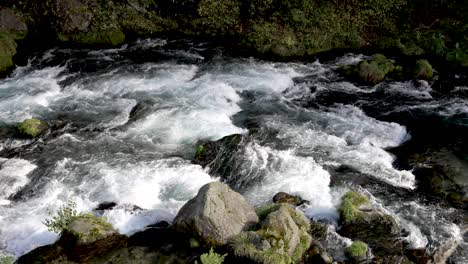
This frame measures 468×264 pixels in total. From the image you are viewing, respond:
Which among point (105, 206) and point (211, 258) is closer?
point (211, 258)

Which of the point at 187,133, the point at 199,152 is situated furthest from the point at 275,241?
the point at 187,133

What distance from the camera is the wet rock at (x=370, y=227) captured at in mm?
11812

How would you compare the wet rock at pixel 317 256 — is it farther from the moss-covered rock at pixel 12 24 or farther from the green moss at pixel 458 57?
the moss-covered rock at pixel 12 24

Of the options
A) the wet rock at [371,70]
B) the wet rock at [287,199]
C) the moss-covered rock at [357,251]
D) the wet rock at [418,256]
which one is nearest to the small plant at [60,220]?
the wet rock at [287,199]

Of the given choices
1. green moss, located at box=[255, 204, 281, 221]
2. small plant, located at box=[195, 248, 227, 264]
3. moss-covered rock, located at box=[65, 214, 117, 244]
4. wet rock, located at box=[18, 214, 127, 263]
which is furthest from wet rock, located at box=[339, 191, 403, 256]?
moss-covered rock, located at box=[65, 214, 117, 244]

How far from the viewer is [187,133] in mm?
16531

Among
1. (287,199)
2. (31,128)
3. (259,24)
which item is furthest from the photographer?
(259,24)

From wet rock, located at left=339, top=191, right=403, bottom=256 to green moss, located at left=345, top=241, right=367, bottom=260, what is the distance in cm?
40

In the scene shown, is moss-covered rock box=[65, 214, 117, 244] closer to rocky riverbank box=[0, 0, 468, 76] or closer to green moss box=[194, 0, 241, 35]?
rocky riverbank box=[0, 0, 468, 76]

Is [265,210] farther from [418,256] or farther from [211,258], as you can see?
[418,256]

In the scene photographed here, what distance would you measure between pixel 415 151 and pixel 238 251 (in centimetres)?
832

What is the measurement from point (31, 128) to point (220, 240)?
8810 mm

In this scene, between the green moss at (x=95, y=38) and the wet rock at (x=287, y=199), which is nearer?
the wet rock at (x=287, y=199)

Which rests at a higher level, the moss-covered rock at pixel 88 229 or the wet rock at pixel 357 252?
the moss-covered rock at pixel 88 229
